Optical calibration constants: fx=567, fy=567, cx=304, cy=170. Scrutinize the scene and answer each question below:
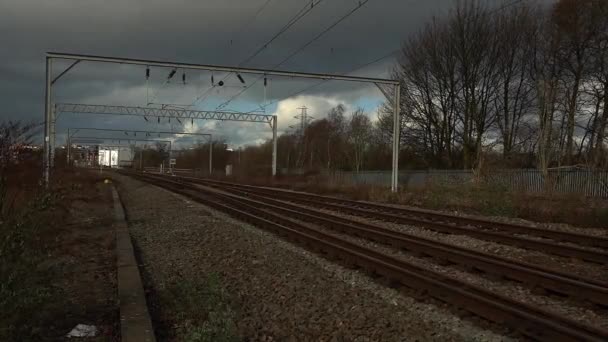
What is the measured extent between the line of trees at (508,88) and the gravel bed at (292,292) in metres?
21.6

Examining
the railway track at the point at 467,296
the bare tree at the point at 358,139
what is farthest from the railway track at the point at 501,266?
the bare tree at the point at 358,139

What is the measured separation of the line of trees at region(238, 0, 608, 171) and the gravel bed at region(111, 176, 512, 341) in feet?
70.9

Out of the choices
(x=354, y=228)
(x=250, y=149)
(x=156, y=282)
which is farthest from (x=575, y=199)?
(x=250, y=149)

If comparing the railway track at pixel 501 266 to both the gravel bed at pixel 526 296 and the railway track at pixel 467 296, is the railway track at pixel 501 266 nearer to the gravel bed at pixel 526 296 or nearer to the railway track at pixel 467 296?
the gravel bed at pixel 526 296

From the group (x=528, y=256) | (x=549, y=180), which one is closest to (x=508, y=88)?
(x=549, y=180)

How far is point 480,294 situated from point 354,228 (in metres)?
7.67

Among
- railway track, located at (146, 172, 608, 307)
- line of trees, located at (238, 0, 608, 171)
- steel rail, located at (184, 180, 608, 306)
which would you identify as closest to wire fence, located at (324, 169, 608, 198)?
line of trees, located at (238, 0, 608, 171)

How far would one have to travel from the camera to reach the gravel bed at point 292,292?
21.4 feet

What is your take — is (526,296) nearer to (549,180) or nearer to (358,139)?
(549,180)

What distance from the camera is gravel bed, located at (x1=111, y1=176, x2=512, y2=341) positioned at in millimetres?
6512

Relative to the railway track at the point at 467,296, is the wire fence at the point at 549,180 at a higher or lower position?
higher

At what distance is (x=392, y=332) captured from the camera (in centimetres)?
646

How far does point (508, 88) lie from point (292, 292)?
43.7 metres

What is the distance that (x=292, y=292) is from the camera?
8.55 m
